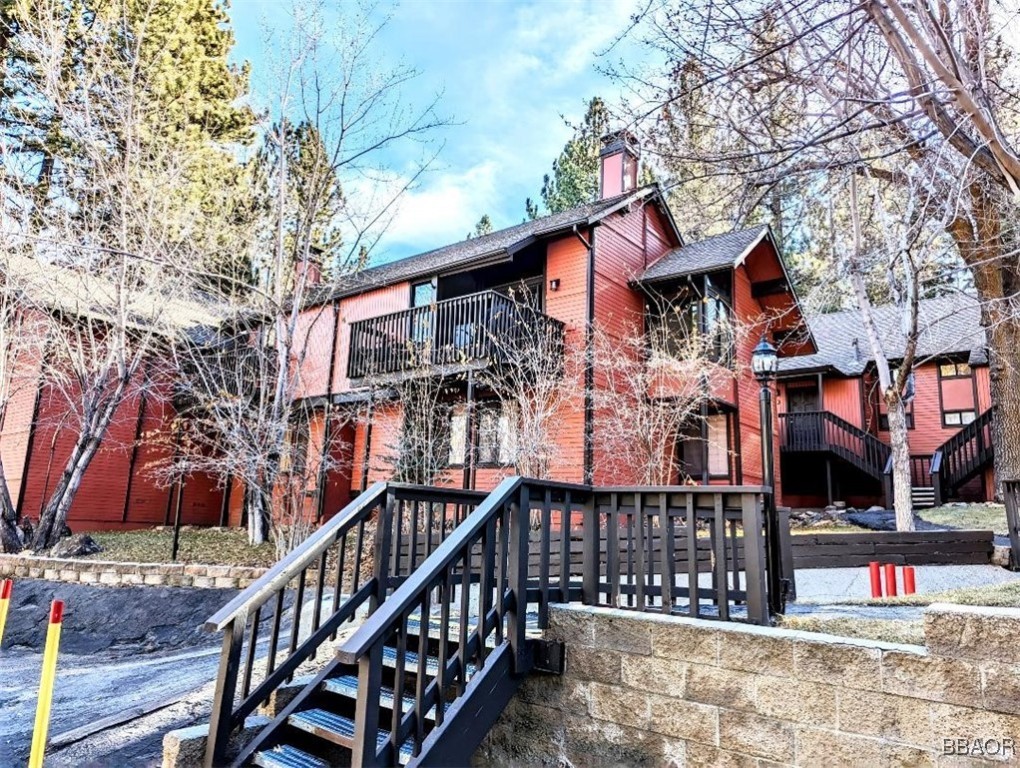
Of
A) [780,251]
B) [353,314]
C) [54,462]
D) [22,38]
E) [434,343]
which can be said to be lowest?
[54,462]

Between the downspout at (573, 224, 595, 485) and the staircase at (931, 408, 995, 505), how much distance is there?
1041cm

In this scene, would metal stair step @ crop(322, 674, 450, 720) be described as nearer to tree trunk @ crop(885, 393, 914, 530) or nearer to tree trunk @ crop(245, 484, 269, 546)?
tree trunk @ crop(245, 484, 269, 546)

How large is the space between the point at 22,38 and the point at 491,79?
8627 mm

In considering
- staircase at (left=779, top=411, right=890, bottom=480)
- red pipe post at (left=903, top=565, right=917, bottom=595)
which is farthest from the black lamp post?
staircase at (left=779, top=411, right=890, bottom=480)

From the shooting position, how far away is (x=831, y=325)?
936 inches

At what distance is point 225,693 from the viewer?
3361 millimetres

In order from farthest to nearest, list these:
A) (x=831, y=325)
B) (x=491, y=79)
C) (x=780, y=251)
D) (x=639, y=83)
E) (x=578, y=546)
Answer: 1. (x=831, y=325)
2. (x=780, y=251)
3. (x=491, y=79)
4. (x=578, y=546)
5. (x=639, y=83)

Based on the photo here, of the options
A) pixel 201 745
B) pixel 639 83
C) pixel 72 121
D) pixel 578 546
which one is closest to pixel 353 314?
pixel 72 121

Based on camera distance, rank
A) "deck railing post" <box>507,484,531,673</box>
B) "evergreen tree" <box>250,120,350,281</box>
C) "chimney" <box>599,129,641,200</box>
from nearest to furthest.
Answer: "deck railing post" <box>507,484,531,673</box>, "evergreen tree" <box>250,120,350,281</box>, "chimney" <box>599,129,641,200</box>

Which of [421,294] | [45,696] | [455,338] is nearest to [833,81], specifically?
[45,696]

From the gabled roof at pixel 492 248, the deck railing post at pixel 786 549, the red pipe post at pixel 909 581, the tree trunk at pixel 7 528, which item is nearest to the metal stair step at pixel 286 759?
the deck railing post at pixel 786 549

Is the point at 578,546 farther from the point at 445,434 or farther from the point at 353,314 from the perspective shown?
the point at 353,314

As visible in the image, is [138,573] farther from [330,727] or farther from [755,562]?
[755,562]

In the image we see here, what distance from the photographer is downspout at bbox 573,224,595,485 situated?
12141 millimetres
